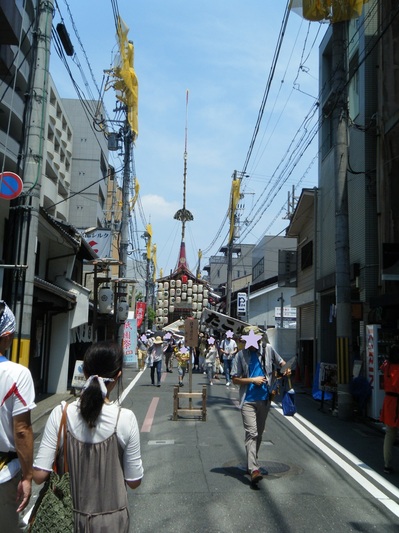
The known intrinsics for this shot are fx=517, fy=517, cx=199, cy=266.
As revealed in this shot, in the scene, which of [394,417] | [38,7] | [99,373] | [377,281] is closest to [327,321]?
[377,281]

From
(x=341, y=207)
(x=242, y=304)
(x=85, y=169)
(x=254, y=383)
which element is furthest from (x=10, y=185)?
(x=85, y=169)

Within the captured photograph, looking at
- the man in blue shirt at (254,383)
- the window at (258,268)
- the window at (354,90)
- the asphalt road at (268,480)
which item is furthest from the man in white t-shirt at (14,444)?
the window at (258,268)

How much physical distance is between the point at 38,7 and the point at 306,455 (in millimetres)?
9565

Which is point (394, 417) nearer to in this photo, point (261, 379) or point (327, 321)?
point (261, 379)

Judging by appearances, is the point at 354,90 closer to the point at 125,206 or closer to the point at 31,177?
the point at 125,206

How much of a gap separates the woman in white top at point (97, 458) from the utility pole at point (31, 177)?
6.67 metres

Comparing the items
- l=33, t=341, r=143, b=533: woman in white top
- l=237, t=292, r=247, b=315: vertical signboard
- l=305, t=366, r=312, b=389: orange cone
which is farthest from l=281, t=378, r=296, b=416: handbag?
l=237, t=292, r=247, b=315: vertical signboard

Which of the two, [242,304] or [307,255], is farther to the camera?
[242,304]

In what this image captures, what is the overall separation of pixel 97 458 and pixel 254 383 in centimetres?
423

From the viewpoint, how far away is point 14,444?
10.5ft

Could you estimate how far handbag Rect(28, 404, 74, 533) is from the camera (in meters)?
2.71

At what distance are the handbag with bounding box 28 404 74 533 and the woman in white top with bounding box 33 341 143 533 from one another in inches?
1.8

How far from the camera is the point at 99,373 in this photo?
3.01 metres

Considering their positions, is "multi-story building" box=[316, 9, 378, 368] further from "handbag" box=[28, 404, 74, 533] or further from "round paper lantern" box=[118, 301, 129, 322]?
"handbag" box=[28, 404, 74, 533]
